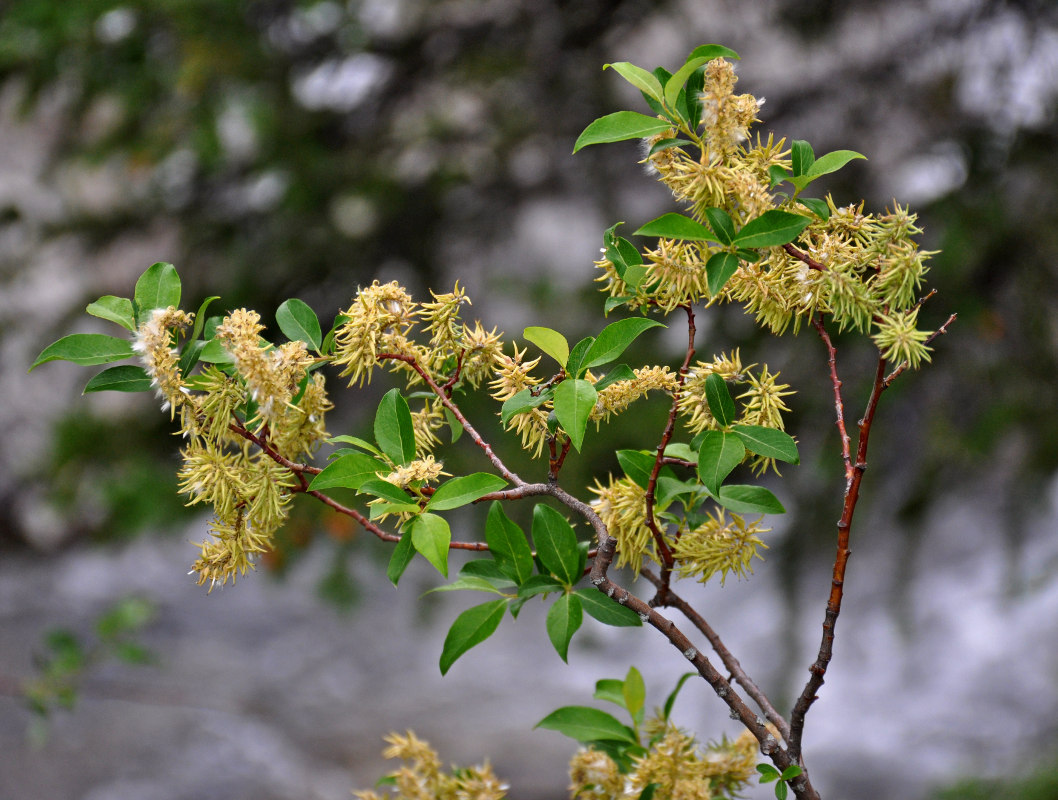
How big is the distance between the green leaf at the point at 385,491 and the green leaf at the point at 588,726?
7.9 inches

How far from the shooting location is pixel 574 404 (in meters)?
0.39

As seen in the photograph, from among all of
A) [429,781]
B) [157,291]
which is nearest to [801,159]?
[157,291]

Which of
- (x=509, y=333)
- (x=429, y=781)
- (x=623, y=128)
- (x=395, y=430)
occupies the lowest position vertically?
(x=429, y=781)

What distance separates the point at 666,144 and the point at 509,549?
8.9 inches

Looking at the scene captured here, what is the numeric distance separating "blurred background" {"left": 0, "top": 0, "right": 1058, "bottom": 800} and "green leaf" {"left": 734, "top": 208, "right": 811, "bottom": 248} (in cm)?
108

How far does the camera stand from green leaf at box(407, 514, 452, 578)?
0.37 metres

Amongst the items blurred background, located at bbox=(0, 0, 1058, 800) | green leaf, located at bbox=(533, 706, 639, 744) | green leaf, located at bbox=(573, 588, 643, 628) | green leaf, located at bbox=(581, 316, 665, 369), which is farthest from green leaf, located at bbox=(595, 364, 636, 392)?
blurred background, located at bbox=(0, 0, 1058, 800)

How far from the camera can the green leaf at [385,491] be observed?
1.25 ft

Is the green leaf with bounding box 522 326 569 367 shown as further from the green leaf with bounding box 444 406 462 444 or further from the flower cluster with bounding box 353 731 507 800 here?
the flower cluster with bounding box 353 731 507 800

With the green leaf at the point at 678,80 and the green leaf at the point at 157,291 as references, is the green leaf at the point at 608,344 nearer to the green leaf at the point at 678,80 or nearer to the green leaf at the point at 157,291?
the green leaf at the point at 678,80

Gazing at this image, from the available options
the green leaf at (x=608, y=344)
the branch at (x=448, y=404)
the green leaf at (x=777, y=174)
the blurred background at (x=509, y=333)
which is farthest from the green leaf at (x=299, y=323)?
the blurred background at (x=509, y=333)

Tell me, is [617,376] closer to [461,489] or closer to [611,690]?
[461,489]

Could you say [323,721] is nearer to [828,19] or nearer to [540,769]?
[540,769]

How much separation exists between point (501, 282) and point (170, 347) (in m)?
1.68
